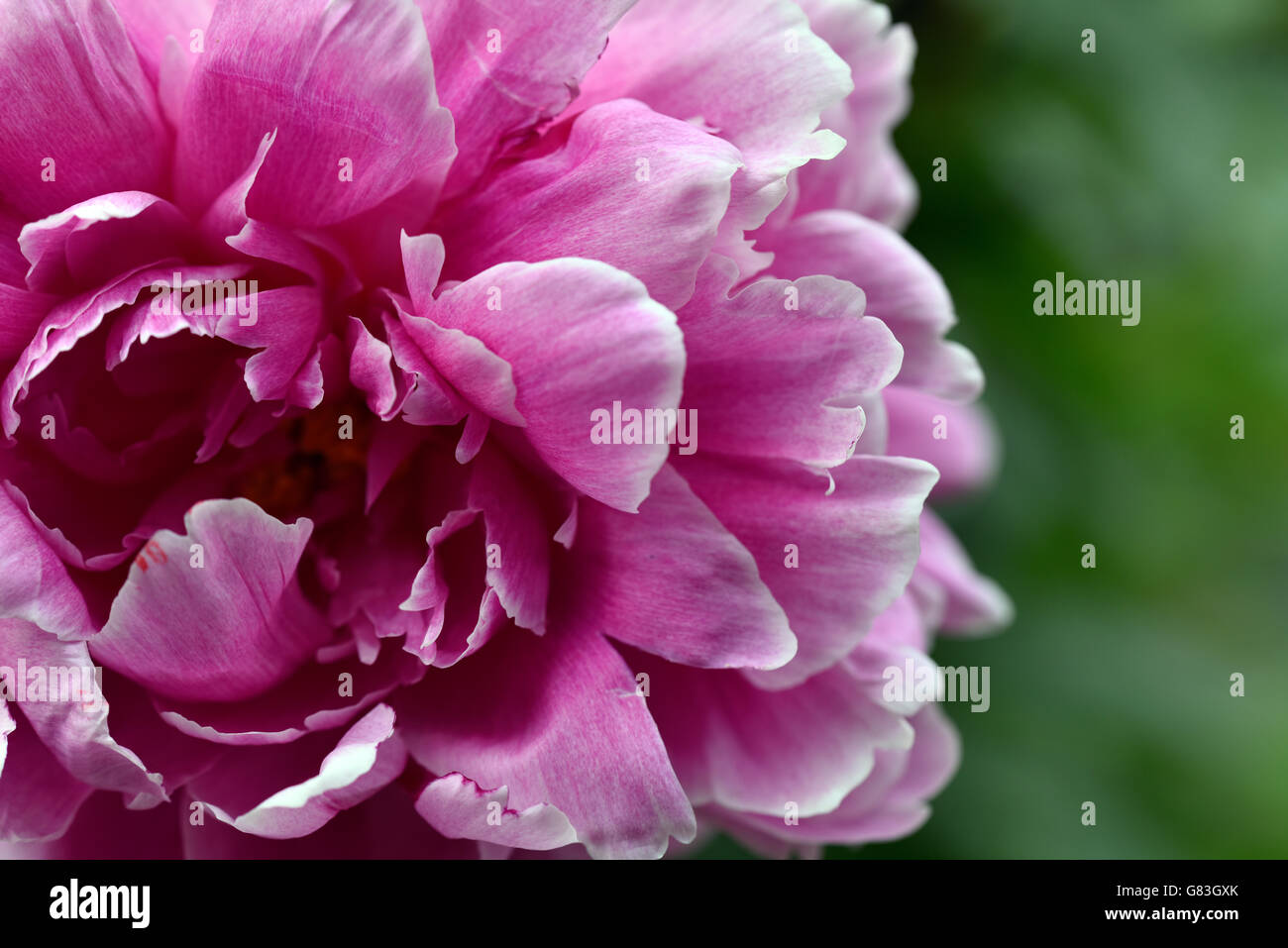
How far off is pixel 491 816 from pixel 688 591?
0.40 ft

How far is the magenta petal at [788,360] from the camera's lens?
0.53 m

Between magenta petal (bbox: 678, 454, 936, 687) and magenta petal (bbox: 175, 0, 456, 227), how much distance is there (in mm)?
184

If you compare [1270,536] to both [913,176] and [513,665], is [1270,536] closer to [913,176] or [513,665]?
[913,176]

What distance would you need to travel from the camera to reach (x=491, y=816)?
510 millimetres

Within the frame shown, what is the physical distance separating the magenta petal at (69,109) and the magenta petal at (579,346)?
0.47 ft

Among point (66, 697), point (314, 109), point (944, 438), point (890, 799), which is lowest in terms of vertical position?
point (890, 799)

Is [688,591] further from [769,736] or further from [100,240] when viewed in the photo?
[100,240]

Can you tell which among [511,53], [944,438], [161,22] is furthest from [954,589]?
[161,22]

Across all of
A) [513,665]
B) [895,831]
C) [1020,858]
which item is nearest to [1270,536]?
[1020,858]

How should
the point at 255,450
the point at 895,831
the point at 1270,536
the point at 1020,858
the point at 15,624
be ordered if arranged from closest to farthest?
the point at 15,624, the point at 255,450, the point at 895,831, the point at 1020,858, the point at 1270,536

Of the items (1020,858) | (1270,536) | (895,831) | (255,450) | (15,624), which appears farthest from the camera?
(1270,536)

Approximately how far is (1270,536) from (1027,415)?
212 mm

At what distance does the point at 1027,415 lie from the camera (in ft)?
3.36

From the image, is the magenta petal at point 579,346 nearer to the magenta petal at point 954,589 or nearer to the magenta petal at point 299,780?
the magenta petal at point 299,780
